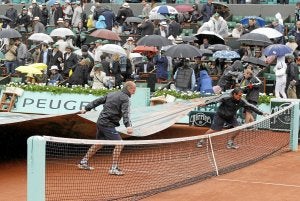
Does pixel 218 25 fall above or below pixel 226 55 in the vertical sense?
above

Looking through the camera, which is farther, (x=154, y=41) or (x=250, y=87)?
(x=154, y=41)

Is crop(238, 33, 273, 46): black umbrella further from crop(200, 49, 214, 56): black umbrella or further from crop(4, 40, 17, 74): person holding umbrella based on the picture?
crop(4, 40, 17, 74): person holding umbrella

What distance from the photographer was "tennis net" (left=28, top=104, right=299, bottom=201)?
13.4 metres

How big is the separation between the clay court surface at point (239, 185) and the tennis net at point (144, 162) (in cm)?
31

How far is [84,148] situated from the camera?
58.5 feet

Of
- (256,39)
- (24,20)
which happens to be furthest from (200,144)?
(24,20)

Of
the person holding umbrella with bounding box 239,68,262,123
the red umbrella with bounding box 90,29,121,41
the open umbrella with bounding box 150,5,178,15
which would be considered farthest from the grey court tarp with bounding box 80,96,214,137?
the open umbrella with bounding box 150,5,178,15

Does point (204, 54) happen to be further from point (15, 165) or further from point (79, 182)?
point (79, 182)

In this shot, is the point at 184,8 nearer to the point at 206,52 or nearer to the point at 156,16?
the point at 156,16

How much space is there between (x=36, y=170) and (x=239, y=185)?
15.9 ft

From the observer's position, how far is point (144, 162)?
54.5 feet

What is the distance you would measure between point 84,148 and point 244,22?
1317 centimetres

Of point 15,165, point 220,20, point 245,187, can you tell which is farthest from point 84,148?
point 220,20

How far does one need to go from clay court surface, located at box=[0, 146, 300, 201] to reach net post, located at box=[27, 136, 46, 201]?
2.38 meters
